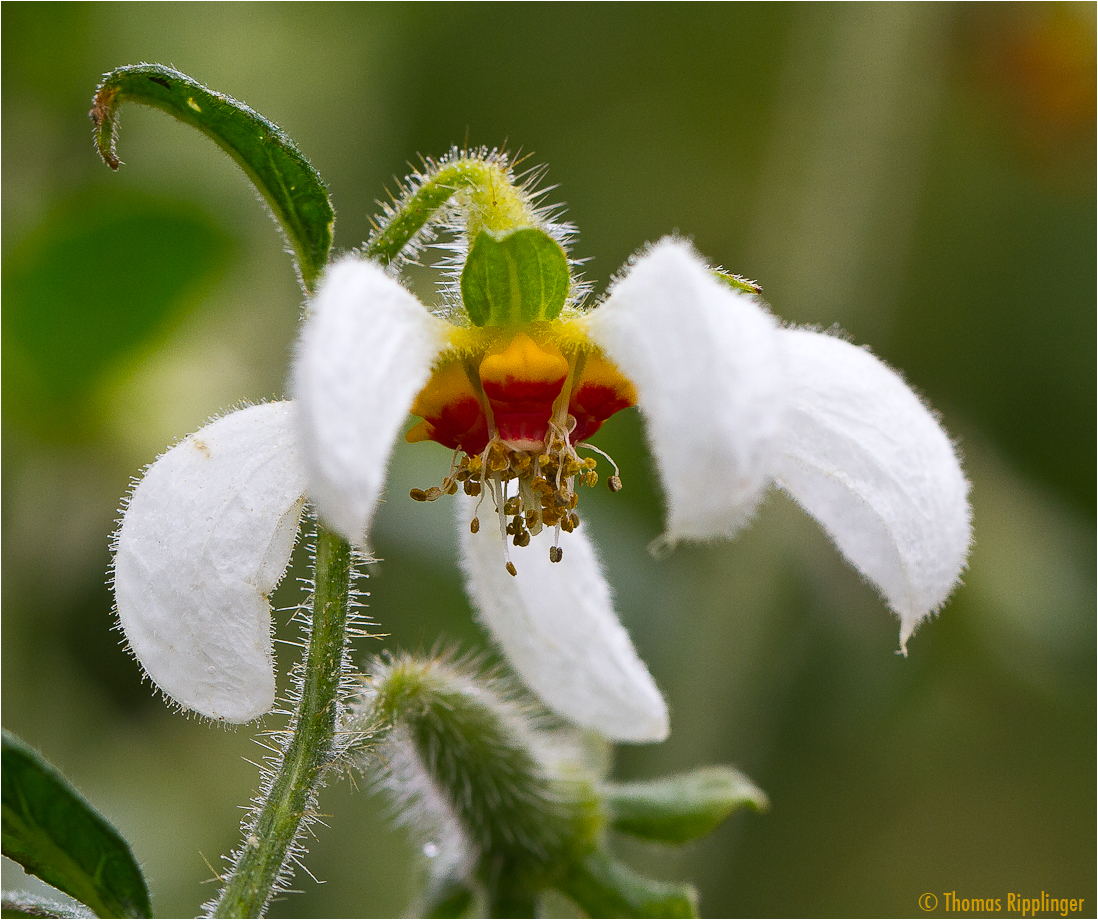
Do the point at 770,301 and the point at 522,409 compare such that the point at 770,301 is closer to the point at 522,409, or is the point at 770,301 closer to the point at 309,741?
the point at 522,409

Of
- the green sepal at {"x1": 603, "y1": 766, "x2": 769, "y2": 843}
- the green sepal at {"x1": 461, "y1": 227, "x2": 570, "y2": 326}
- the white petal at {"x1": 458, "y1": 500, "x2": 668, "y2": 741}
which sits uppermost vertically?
the green sepal at {"x1": 461, "y1": 227, "x2": 570, "y2": 326}

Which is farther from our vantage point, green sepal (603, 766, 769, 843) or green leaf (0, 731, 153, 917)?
green sepal (603, 766, 769, 843)

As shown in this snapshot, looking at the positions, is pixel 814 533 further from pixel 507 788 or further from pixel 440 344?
pixel 440 344

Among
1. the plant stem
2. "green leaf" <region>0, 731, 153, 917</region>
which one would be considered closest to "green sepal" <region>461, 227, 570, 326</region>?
the plant stem

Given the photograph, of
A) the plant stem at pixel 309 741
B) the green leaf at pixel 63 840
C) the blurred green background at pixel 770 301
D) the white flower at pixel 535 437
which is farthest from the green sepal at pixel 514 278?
the blurred green background at pixel 770 301

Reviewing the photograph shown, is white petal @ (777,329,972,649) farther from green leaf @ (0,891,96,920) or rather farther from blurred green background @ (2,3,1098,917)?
blurred green background @ (2,3,1098,917)

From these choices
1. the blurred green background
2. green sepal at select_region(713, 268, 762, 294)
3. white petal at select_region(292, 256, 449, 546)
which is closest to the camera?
white petal at select_region(292, 256, 449, 546)

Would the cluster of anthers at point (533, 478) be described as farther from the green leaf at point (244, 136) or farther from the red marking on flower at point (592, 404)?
the green leaf at point (244, 136)
